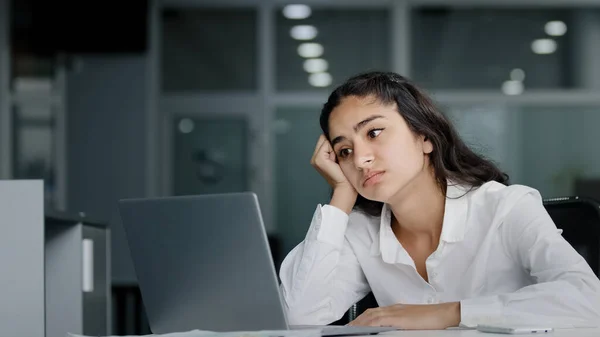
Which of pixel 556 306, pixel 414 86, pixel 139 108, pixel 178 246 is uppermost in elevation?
pixel 139 108

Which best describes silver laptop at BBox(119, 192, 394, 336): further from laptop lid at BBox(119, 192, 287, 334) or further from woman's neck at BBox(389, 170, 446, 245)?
woman's neck at BBox(389, 170, 446, 245)

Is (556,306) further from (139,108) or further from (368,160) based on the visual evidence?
(139,108)

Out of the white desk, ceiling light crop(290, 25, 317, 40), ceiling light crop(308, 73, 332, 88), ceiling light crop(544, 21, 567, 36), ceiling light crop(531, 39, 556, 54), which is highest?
ceiling light crop(290, 25, 317, 40)

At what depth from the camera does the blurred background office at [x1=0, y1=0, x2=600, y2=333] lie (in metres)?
7.92

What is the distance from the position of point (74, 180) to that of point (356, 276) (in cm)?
598

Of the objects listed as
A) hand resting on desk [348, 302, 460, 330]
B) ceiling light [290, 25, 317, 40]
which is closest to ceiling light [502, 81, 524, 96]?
ceiling light [290, 25, 317, 40]

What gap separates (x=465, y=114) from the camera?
809cm

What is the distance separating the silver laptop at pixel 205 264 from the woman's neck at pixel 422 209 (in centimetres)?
67

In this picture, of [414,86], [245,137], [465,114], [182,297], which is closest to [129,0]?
[245,137]

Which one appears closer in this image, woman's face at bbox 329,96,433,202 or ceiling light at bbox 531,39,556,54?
woman's face at bbox 329,96,433,202

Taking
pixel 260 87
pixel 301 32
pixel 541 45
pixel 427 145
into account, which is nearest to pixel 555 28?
pixel 541 45

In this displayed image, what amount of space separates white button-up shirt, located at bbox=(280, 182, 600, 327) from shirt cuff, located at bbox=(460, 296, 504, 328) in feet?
0.77

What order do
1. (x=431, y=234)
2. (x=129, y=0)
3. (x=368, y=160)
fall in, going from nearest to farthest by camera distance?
(x=368, y=160)
(x=431, y=234)
(x=129, y=0)

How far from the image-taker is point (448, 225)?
2.22 meters
